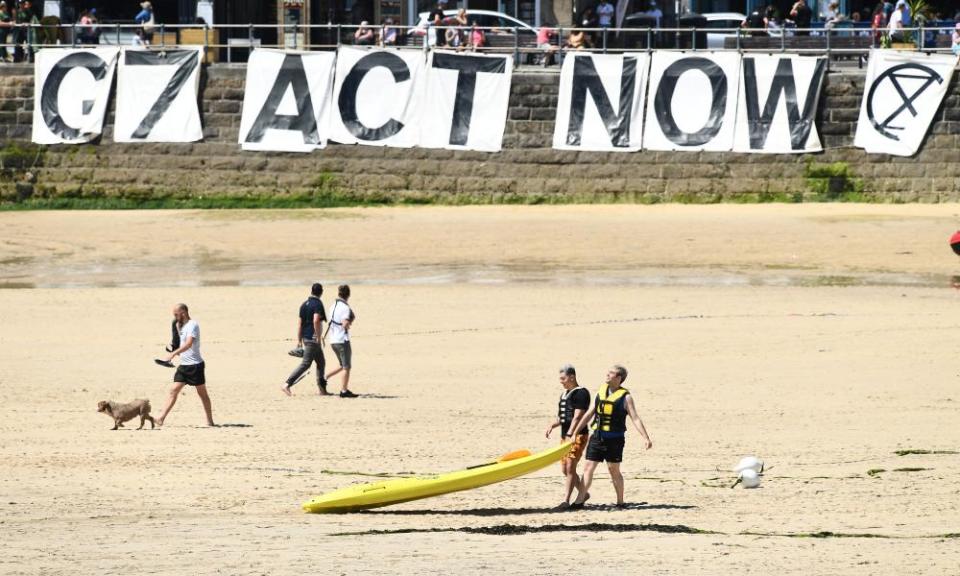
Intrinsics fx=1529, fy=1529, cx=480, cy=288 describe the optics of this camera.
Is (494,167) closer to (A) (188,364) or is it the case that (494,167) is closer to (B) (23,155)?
(B) (23,155)

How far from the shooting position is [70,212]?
32312mm

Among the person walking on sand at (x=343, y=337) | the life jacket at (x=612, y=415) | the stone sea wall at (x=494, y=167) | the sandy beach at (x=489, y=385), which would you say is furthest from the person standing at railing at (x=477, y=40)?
the life jacket at (x=612, y=415)

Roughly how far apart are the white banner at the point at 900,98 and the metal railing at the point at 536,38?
1.23ft

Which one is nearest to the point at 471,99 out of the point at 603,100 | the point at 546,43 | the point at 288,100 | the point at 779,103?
the point at 546,43

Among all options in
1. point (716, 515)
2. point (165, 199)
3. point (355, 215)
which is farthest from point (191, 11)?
point (716, 515)

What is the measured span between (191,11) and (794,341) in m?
24.9

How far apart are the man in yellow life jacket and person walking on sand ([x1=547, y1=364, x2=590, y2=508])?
10 cm

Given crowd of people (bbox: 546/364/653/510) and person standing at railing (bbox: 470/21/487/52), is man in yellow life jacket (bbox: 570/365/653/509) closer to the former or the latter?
crowd of people (bbox: 546/364/653/510)

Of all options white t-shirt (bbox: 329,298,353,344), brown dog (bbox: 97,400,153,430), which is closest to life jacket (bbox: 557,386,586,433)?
brown dog (bbox: 97,400,153,430)

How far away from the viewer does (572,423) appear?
516 inches

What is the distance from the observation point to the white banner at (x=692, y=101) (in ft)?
99.6

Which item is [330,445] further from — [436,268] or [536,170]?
[536,170]

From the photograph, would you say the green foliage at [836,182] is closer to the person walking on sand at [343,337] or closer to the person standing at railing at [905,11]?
the person standing at railing at [905,11]

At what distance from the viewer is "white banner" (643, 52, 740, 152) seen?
99.6 ft
